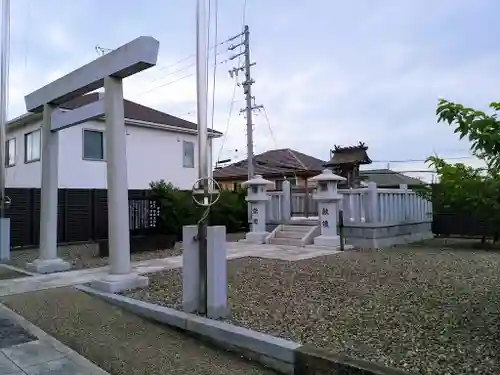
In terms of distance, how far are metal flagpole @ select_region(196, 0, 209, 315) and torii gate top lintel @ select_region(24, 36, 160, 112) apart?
94 cm

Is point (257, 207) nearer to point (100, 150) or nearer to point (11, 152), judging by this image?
point (100, 150)

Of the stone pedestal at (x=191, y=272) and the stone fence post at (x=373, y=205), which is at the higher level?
the stone fence post at (x=373, y=205)

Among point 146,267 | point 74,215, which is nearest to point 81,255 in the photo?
point 74,215

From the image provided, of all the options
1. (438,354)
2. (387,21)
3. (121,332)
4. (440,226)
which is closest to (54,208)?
(121,332)

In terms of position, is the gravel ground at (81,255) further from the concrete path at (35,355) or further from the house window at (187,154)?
the house window at (187,154)

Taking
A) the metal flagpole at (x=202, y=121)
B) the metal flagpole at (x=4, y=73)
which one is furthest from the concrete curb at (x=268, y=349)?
the metal flagpole at (x=4, y=73)

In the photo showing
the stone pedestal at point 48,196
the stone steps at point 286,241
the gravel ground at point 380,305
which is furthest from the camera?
the stone steps at point 286,241

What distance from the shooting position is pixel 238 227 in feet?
49.1

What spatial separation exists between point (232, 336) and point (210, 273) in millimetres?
826

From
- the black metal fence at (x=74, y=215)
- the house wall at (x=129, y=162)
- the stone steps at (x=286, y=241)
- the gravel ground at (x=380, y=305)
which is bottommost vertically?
the gravel ground at (x=380, y=305)

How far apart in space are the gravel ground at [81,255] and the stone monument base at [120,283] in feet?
7.22

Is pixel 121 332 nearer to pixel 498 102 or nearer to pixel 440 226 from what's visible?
pixel 498 102

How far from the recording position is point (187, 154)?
17.2 meters

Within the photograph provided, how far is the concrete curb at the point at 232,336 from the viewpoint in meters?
3.22
